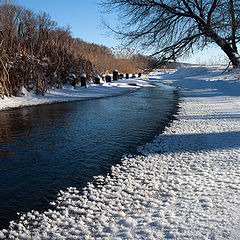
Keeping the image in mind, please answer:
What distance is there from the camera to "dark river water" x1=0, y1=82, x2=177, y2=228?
2206mm

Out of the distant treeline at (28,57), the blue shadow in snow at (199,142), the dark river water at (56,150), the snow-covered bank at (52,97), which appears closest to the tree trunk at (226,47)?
the distant treeline at (28,57)

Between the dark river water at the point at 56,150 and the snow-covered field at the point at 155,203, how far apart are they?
9.3 inches

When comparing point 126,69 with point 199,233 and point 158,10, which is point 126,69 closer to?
point 158,10

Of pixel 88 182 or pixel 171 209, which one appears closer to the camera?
pixel 171 209

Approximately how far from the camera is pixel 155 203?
1849mm

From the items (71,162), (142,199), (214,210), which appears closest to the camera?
(214,210)

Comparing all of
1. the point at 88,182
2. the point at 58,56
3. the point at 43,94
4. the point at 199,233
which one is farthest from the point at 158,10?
the point at 199,233

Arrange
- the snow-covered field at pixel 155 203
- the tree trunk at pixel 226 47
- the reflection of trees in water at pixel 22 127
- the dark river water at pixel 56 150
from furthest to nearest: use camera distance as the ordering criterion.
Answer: the tree trunk at pixel 226 47
the reflection of trees in water at pixel 22 127
the dark river water at pixel 56 150
the snow-covered field at pixel 155 203

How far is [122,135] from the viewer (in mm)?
4242

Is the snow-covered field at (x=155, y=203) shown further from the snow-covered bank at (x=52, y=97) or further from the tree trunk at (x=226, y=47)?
the snow-covered bank at (x=52, y=97)

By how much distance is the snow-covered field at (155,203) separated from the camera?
1499mm

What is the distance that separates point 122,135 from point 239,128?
218 cm

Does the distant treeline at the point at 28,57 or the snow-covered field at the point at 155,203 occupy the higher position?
the distant treeline at the point at 28,57

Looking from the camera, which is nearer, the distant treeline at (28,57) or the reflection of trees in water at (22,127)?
the reflection of trees in water at (22,127)
